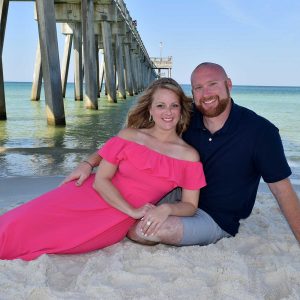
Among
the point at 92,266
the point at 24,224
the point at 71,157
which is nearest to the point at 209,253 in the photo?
the point at 92,266

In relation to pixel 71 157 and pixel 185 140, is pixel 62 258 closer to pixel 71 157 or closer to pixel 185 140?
pixel 185 140

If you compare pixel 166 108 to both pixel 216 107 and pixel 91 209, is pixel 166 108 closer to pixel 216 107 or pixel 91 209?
pixel 216 107

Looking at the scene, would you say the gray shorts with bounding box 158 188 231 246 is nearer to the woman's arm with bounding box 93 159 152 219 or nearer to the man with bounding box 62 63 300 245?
the man with bounding box 62 63 300 245

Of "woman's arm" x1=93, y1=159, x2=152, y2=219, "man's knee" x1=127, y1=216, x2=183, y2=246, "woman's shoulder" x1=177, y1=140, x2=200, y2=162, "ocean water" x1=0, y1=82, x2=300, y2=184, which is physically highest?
"woman's shoulder" x1=177, y1=140, x2=200, y2=162

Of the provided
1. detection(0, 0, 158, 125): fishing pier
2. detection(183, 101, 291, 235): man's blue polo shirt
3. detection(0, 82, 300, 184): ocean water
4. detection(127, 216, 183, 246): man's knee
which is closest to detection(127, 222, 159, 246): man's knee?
detection(127, 216, 183, 246): man's knee

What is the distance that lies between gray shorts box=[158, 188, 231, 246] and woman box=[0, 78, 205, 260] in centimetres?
7

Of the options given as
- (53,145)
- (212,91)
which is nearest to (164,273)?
(212,91)

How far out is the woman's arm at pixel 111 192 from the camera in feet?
9.57

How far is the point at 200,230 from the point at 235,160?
0.51 m

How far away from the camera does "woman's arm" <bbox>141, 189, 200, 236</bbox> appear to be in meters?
2.86

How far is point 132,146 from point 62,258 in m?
0.83

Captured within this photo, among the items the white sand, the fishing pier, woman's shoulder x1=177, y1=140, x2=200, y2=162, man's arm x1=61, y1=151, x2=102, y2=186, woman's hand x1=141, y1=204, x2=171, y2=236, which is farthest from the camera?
the fishing pier

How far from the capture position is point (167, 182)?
9.89ft

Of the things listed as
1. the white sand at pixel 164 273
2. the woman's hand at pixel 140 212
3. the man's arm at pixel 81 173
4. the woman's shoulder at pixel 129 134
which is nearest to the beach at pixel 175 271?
the white sand at pixel 164 273
